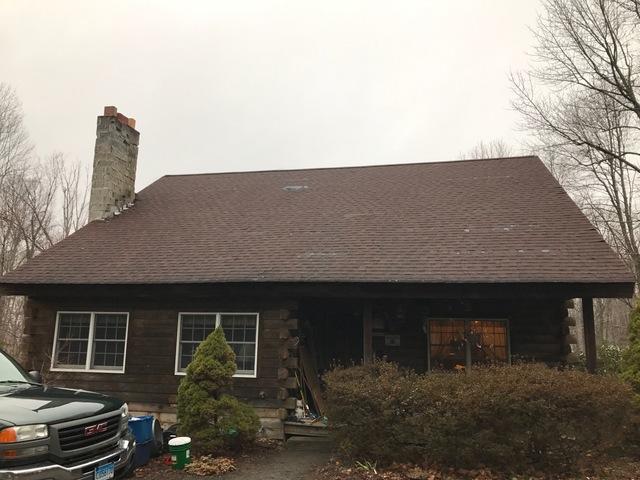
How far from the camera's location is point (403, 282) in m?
9.78

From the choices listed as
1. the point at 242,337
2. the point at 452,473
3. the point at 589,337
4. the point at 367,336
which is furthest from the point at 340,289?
the point at 589,337

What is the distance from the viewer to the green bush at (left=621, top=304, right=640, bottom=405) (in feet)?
26.7

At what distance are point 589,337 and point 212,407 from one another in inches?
277

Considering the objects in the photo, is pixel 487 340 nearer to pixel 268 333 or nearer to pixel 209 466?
pixel 268 333

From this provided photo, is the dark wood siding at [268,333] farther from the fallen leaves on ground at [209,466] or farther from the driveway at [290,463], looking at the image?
the fallen leaves on ground at [209,466]

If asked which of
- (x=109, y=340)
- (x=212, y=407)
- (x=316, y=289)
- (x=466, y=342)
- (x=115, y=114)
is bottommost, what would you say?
(x=212, y=407)

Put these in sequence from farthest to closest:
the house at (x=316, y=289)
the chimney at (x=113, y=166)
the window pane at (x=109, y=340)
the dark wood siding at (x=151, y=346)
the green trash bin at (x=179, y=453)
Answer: the chimney at (x=113, y=166)
the window pane at (x=109, y=340)
the dark wood siding at (x=151, y=346)
the house at (x=316, y=289)
the green trash bin at (x=179, y=453)

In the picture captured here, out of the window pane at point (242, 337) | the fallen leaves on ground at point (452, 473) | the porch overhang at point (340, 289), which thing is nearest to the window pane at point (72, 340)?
the porch overhang at point (340, 289)

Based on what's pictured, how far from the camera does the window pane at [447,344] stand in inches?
448

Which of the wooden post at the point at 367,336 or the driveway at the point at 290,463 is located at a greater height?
the wooden post at the point at 367,336

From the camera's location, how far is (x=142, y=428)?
27.4 ft

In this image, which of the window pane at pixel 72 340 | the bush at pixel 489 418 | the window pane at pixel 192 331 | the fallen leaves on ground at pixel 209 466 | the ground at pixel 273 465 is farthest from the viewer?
the window pane at pixel 72 340

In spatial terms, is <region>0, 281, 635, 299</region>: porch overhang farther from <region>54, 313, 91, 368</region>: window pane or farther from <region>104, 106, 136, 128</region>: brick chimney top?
<region>104, 106, 136, 128</region>: brick chimney top

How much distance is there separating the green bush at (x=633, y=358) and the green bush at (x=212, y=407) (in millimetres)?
6315
